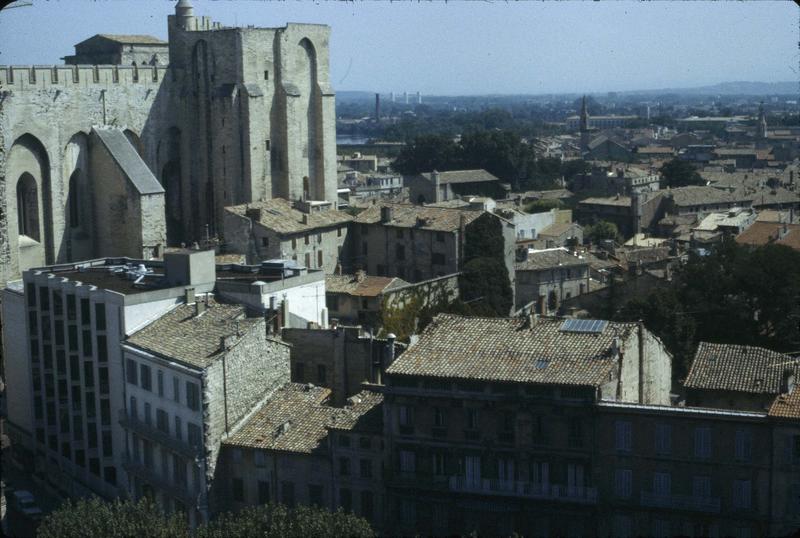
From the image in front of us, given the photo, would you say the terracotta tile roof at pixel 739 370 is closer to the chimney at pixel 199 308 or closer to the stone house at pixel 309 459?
the stone house at pixel 309 459

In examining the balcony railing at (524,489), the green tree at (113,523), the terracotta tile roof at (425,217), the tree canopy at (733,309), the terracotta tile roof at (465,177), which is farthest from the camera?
the terracotta tile roof at (465,177)

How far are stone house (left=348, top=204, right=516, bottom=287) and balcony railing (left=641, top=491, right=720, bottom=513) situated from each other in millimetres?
20266

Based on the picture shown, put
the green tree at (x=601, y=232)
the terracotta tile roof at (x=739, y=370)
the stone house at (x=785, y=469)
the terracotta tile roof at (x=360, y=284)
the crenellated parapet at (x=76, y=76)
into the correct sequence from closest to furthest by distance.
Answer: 1. the stone house at (x=785, y=469)
2. the terracotta tile roof at (x=739, y=370)
3. the terracotta tile roof at (x=360, y=284)
4. the crenellated parapet at (x=76, y=76)
5. the green tree at (x=601, y=232)

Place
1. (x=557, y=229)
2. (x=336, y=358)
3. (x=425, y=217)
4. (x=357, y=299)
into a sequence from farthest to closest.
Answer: (x=557, y=229) < (x=425, y=217) < (x=357, y=299) < (x=336, y=358)

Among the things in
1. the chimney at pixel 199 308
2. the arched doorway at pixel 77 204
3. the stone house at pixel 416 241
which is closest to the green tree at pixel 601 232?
the stone house at pixel 416 241

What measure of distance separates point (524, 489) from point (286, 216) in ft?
66.7

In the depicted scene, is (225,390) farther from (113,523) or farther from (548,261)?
(548,261)

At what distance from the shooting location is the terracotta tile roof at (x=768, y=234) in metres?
50.1

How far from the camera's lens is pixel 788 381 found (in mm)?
25047

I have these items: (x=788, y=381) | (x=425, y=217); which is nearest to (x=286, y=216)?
(x=425, y=217)

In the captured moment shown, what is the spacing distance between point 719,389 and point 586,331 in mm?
2744

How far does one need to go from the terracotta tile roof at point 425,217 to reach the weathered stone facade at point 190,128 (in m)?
4.25

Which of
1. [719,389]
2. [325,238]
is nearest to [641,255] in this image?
[325,238]

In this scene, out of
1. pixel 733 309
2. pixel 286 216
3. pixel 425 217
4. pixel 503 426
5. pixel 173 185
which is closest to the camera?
pixel 503 426
